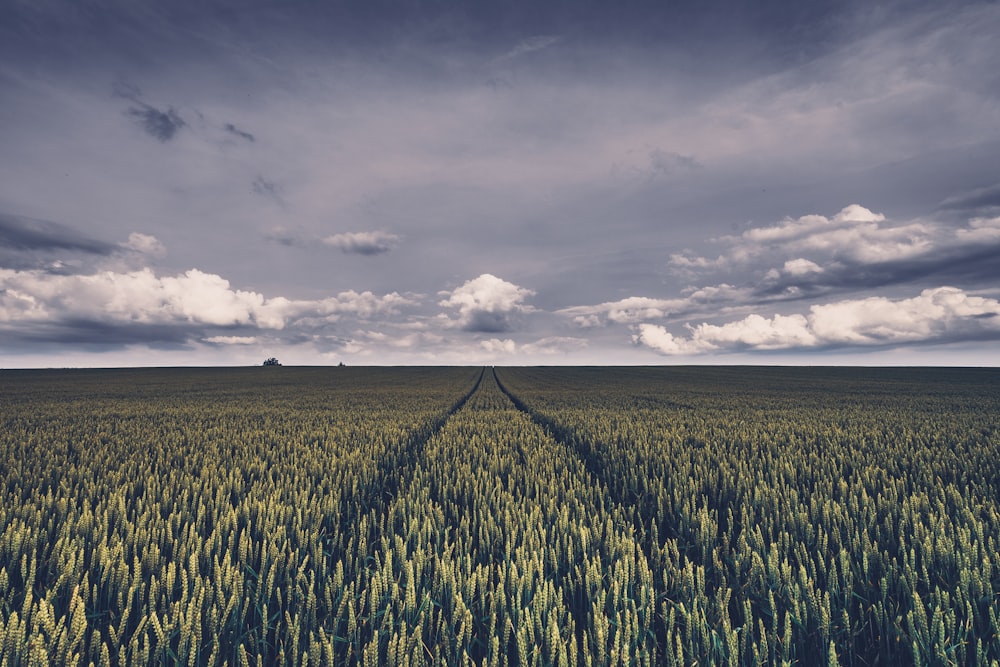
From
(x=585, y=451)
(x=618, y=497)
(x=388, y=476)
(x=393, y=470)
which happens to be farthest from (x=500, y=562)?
(x=585, y=451)

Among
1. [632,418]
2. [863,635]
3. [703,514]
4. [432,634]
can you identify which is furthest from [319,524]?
[632,418]

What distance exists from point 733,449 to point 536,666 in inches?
228

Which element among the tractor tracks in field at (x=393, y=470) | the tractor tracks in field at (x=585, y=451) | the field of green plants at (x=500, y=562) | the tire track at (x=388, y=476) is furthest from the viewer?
the tractor tracks in field at (x=585, y=451)

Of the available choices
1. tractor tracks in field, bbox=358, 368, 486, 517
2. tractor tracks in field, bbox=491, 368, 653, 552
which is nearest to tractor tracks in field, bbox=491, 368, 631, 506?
tractor tracks in field, bbox=491, 368, 653, 552

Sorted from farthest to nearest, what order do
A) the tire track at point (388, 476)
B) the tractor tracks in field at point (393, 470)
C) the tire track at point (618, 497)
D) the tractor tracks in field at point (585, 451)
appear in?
the tractor tracks in field at point (585, 451) < the tractor tracks in field at point (393, 470) < the tire track at point (388, 476) < the tire track at point (618, 497)

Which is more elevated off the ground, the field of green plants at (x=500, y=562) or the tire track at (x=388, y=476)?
the field of green plants at (x=500, y=562)

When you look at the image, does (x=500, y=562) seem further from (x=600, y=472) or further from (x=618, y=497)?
(x=600, y=472)

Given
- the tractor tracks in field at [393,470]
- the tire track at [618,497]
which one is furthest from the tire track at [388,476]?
the tire track at [618,497]

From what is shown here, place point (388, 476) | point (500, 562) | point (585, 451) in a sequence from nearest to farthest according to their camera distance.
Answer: point (500, 562)
point (388, 476)
point (585, 451)

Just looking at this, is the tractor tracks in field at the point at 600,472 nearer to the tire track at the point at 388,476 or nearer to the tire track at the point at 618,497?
the tire track at the point at 618,497

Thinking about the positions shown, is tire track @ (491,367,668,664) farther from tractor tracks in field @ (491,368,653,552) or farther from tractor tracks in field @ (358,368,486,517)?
tractor tracks in field @ (358,368,486,517)

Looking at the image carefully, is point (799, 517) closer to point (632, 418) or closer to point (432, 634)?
point (432, 634)

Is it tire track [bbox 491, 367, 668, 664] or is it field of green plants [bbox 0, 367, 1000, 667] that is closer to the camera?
field of green plants [bbox 0, 367, 1000, 667]

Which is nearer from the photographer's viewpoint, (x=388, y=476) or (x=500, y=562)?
(x=500, y=562)
